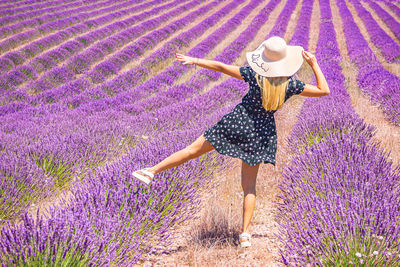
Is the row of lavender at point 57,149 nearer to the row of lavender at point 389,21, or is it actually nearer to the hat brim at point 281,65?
the hat brim at point 281,65

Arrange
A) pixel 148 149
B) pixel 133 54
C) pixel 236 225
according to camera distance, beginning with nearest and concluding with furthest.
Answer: pixel 236 225 < pixel 148 149 < pixel 133 54

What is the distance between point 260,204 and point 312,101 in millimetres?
2728

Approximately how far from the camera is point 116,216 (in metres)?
1.91

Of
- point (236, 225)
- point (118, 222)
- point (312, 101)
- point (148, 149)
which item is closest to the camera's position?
point (118, 222)

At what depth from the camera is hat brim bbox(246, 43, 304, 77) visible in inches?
74.7

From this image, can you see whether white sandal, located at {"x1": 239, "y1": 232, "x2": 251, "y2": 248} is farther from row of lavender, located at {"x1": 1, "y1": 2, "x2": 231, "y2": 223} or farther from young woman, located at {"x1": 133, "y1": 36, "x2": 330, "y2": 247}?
row of lavender, located at {"x1": 1, "y1": 2, "x2": 231, "y2": 223}

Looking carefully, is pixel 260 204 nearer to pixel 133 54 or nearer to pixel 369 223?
pixel 369 223

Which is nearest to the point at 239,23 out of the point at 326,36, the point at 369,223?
the point at 326,36

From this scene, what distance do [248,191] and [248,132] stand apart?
0.41m

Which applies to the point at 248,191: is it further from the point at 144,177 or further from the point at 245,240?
the point at 144,177

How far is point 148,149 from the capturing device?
2.78 m

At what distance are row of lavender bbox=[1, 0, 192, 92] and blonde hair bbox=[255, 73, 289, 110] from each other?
329 inches

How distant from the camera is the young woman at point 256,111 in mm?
1915

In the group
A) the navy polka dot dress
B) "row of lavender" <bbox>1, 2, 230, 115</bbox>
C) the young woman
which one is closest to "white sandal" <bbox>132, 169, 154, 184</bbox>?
the young woman
